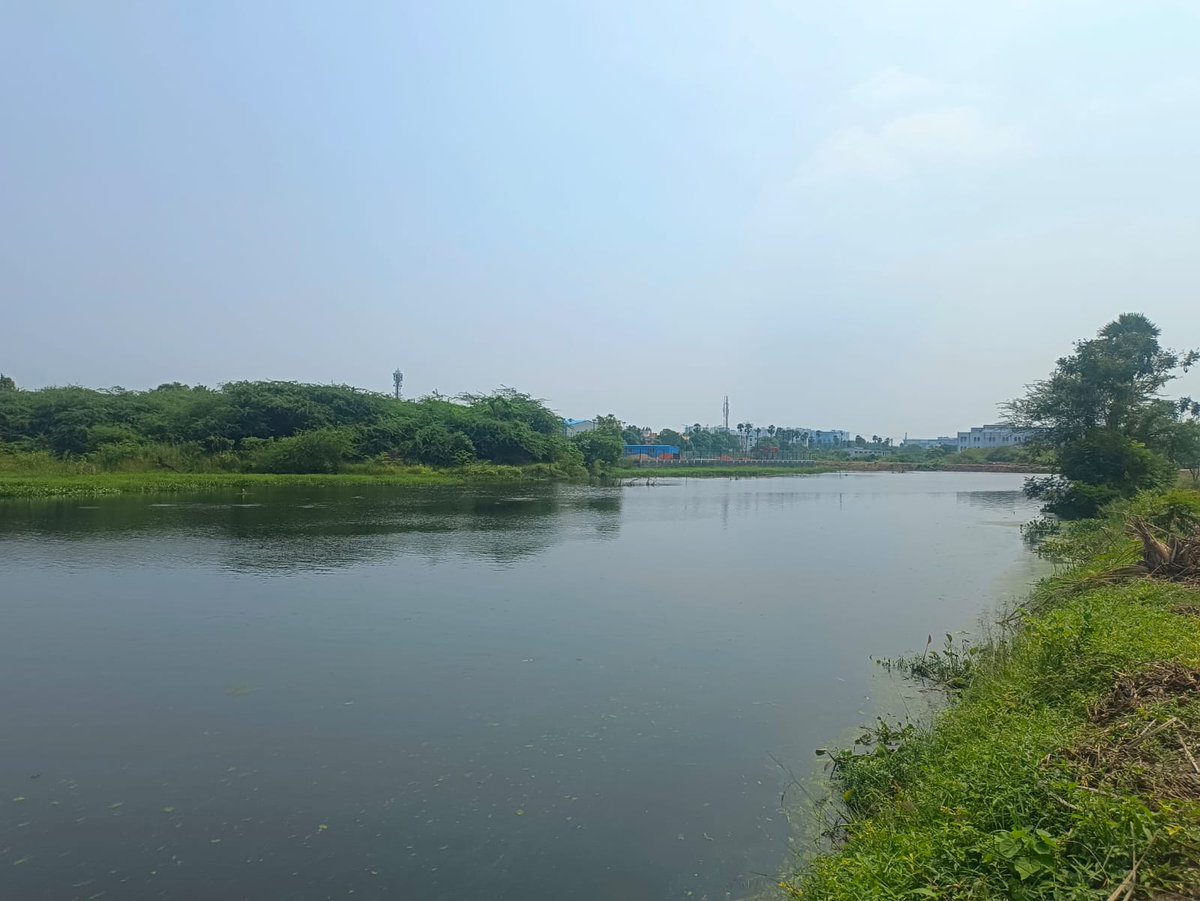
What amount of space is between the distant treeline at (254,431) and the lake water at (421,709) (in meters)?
22.7

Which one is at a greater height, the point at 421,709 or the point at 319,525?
the point at 319,525

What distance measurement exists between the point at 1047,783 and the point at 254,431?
44029mm

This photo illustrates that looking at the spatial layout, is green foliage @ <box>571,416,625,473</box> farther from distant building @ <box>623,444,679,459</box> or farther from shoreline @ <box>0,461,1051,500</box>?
distant building @ <box>623,444,679,459</box>

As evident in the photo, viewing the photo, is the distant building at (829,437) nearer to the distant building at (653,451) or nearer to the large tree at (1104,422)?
the distant building at (653,451)

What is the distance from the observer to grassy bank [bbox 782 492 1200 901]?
3020 mm

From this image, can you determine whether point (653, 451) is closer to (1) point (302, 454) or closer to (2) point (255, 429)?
(2) point (255, 429)

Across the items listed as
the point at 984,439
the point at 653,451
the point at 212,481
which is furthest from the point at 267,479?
the point at 984,439

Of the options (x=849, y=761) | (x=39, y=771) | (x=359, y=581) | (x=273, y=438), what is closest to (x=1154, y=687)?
(x=849, y=761)

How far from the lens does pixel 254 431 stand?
41.5 metres

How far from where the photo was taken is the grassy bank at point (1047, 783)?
3020mm

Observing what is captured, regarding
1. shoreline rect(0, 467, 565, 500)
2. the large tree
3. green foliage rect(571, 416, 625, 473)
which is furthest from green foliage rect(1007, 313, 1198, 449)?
green foliage rect(571, 416, 625, 473)

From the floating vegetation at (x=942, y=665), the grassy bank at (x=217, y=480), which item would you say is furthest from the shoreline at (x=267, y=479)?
the floating vegetation at (x=942, y=665)

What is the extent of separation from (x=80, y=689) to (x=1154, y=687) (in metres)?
9.19

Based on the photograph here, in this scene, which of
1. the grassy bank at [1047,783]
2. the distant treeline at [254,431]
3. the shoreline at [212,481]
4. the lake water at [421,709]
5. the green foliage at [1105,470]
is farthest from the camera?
the distant treeline at [254,431]
